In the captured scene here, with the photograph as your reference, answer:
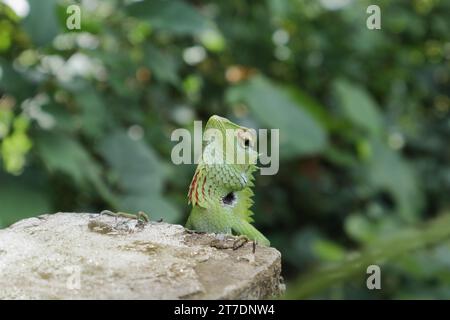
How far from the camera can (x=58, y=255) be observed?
3.48 feet

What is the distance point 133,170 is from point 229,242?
107 cm

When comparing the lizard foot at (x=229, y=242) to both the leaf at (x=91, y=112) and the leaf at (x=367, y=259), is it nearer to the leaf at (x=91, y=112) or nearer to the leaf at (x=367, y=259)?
the leaf at (x=367, y=259)

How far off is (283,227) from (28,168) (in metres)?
1.43

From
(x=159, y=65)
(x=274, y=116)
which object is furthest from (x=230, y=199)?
(x=274, y=116)

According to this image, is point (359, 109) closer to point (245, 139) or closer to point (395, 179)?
point (395, 179)

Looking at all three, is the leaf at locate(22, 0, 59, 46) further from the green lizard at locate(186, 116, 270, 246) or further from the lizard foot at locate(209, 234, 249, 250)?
the lizard foot at locate(209, 234, 249, 250)

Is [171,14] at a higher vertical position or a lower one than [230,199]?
higher

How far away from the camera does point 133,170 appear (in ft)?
7.00

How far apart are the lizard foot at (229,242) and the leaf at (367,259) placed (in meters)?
0.30

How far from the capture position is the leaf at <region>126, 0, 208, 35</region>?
2.09 meters

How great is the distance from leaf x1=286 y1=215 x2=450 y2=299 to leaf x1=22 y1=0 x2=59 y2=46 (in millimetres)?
927

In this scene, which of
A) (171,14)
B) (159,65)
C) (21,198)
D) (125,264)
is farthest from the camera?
(159,65)
